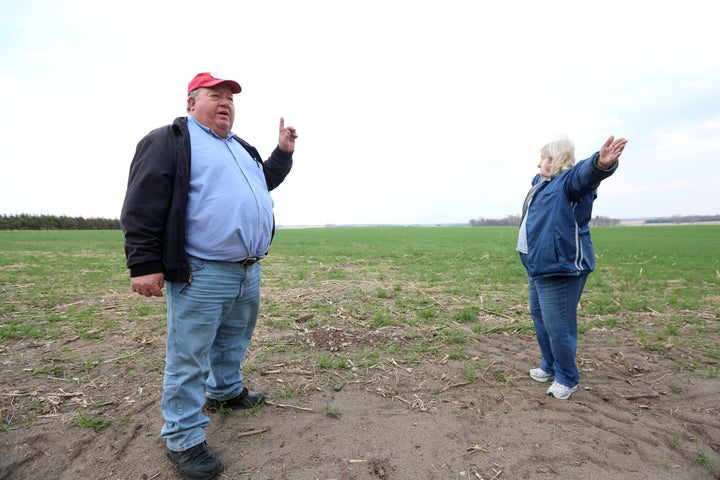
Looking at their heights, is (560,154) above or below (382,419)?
above

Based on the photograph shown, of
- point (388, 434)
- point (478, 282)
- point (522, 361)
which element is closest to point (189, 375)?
point (388, 434)

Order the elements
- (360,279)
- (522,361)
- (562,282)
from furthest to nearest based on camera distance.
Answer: (360,279) < (522,361) < (562,282)

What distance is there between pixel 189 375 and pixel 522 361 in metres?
4.03

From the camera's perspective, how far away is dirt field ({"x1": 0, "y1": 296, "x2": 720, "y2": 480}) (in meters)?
2.80

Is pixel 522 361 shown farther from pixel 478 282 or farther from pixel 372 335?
pixel 478 282

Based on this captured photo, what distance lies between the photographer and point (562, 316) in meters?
3.61

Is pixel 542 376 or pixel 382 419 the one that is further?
pixel 542 376

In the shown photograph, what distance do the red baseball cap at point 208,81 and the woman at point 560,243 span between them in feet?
9.59

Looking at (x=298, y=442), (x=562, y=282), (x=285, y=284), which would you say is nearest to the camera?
(x=298, y=442)

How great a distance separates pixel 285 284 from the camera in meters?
9.69

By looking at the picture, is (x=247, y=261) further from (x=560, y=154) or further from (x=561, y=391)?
(x=561, y=391)

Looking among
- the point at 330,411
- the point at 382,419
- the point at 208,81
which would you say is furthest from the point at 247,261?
the point at 382,419

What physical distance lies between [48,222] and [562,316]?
232 feet

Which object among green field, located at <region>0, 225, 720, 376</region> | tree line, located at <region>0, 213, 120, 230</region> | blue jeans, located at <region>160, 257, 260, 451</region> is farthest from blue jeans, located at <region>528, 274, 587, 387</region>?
tree line, located at <region>0, 213, 120, 230</region>
